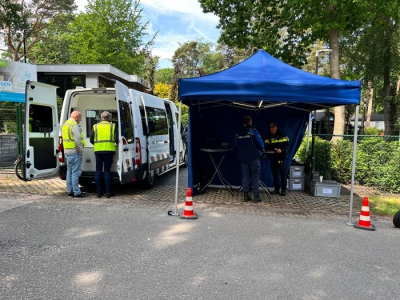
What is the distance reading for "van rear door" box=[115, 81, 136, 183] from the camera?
6512 mm

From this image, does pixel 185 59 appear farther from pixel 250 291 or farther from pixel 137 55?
pixel 250 291

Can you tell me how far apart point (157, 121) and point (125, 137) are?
1920 millimetres

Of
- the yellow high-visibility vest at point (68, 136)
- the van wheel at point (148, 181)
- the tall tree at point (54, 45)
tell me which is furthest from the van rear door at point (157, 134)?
the tall tree at point (54, 45)

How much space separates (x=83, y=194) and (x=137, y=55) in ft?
54.7

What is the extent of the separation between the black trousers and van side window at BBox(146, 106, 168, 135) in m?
3.11

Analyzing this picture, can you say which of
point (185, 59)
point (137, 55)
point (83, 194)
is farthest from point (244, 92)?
point (185, 59)

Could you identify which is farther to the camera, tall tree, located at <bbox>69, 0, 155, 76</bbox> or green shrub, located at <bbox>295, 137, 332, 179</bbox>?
tall tree, located at <bbox>69, 0, 155, 76</bbox>

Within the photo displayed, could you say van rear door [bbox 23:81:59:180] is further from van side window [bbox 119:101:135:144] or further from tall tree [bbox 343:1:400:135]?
tall tree [bbox 343:1:400:135]

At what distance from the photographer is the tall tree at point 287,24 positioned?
11656 mm

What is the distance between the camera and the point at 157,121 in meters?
8.59

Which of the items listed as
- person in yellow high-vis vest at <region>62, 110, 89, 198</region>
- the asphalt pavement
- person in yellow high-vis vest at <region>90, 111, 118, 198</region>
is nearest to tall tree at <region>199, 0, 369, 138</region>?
the asphalt pavement

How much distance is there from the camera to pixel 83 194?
706 centimetres

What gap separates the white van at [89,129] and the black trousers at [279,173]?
230 centimetres

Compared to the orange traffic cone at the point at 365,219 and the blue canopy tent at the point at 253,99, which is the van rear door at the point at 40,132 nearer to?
the blue canopy tent at the point at 253,99
